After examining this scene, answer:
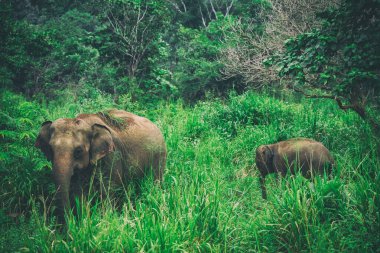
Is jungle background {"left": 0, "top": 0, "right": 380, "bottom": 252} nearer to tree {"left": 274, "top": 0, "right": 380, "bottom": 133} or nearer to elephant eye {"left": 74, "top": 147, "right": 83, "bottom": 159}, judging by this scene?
tree {"left": 274, "top": 0, "right": 380, "bottom": 133}

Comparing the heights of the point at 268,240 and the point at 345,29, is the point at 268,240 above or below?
below

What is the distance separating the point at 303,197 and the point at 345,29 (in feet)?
10.5

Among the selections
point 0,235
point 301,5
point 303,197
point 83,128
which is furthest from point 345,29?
point 0,235


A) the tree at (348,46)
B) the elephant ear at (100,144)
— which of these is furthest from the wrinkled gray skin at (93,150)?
the tree at (348,46)

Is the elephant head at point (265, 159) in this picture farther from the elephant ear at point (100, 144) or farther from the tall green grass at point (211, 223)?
the elephant ear at point (100, 144)

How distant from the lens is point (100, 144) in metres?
4.41

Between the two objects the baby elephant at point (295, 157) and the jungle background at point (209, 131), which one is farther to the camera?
the baby elephant at point (295, 157)

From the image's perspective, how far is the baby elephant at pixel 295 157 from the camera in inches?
224

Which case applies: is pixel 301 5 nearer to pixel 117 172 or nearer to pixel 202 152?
pixel 202 152

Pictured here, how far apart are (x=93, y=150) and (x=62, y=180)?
636 mm

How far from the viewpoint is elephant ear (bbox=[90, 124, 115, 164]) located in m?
4.38

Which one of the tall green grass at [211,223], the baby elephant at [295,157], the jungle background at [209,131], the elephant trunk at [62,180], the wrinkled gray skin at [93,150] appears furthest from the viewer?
the baby elephant at [295,157]

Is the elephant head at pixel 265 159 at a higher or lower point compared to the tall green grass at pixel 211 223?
lower

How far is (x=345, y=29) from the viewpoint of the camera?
5512mm
